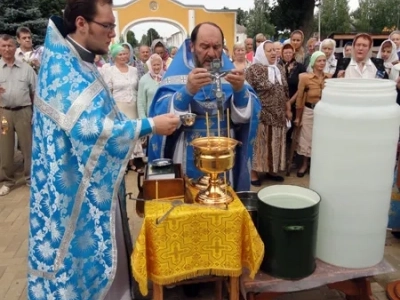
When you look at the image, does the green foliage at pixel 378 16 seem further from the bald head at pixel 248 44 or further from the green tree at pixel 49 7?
the bald head at pixel 248 44

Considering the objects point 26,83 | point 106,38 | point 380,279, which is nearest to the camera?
point 106,38

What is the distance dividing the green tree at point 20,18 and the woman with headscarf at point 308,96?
13619 millimetres

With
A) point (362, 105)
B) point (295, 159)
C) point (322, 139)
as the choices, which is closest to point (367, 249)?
point (322, 139)

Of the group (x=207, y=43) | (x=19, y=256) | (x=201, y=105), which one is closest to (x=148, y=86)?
(x=19, y=256)

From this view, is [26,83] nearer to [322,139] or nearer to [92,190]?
[92,190]

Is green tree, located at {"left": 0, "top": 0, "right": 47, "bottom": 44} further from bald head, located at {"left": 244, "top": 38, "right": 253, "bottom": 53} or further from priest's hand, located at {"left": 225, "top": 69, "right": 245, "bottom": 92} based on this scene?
priest's hand, located at {"left": 225, "top": 69, "right": 245, "bottom": 92}

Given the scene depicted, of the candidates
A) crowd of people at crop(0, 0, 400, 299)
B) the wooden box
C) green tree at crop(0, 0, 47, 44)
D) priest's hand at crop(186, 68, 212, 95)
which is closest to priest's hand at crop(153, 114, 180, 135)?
crowd of people at crop(0, 0, 400, 299)

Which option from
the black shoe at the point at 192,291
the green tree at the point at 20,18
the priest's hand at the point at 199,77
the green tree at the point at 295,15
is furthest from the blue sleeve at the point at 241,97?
the green tree at the point at 295,15

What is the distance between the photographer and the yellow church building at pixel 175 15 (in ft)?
103

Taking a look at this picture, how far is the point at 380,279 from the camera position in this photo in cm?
302

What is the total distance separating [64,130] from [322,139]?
1.27 m

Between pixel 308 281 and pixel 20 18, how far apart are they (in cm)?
1759

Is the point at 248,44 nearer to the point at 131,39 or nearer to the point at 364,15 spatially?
the point at 364,15

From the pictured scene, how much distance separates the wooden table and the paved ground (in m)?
0.61
